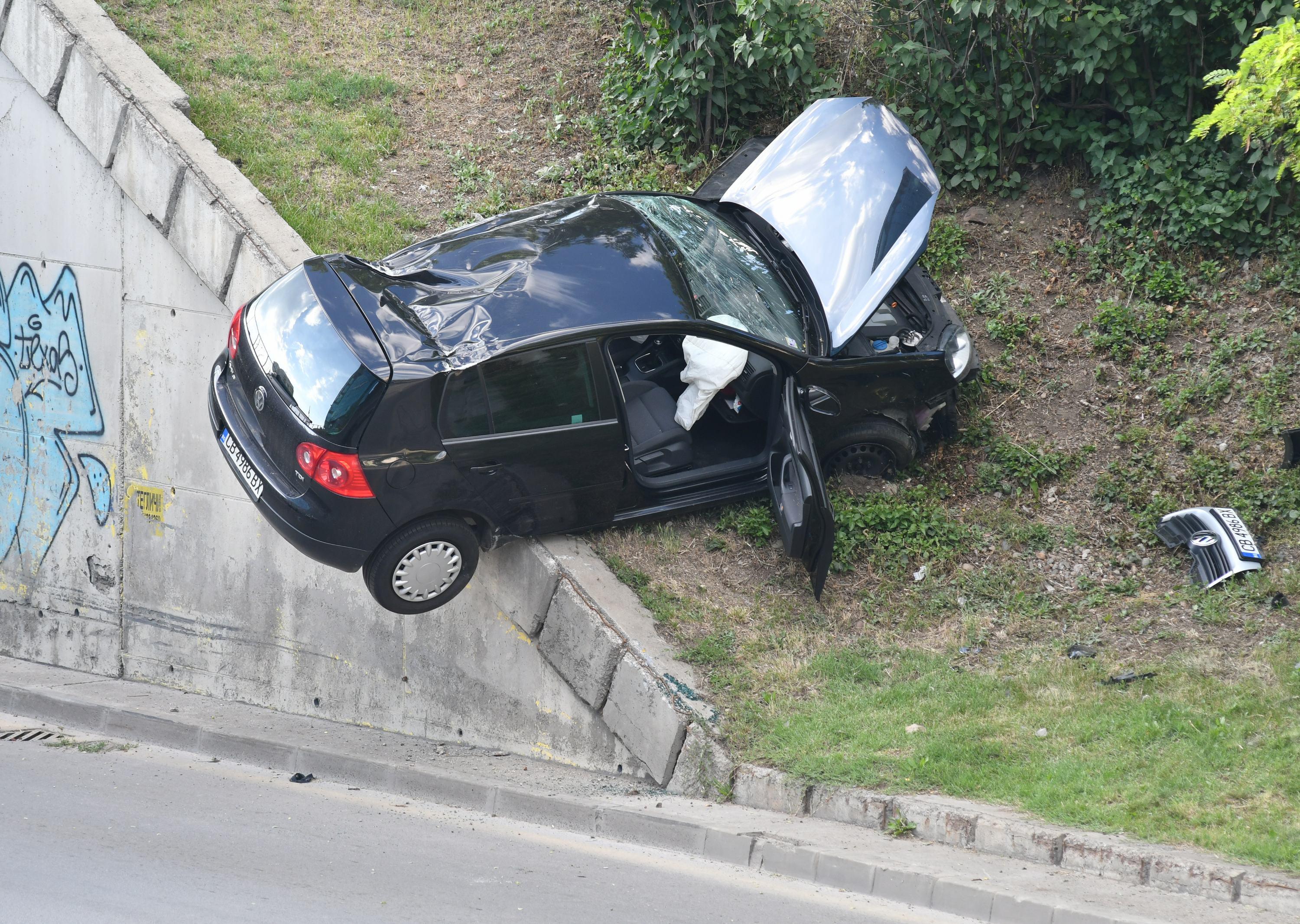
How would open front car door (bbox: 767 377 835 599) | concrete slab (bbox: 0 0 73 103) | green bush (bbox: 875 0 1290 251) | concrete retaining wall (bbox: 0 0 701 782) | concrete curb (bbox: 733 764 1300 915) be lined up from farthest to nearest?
concrete slab (bbox: 0 0 73 103), green bush (bbox: 875 0 1290 251), concrete retaining wall (bbox: 0 0 701 782), open front car door (bbox: 767 377 835 599), concrete curb (bbox: 733 764 1300 915)

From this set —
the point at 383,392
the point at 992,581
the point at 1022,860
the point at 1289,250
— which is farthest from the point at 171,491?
the point at 1289,250

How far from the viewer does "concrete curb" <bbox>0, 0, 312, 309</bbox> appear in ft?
27.4

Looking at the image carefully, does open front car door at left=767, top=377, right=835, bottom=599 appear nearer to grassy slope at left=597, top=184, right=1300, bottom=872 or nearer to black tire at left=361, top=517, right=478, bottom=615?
grassy slope at left=597, top=184, right=1300, bottom=872

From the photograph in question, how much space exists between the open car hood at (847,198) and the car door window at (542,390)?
5.34 feet

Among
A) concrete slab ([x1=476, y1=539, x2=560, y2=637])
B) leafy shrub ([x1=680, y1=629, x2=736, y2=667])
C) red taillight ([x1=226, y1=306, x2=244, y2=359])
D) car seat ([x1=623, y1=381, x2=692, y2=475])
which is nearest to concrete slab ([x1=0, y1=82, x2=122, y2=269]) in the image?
red taillight ([x1=226, y1=306, x2=244, y2=359])

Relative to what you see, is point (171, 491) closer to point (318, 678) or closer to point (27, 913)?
point (318, 678)

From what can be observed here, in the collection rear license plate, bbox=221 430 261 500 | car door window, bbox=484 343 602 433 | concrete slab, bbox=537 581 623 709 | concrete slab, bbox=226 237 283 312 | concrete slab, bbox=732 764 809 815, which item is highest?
concrete slab, bbox=226 237 283 312

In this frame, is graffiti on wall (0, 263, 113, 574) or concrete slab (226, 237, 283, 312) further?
graffiti on wall (0, 263, 113, 574)

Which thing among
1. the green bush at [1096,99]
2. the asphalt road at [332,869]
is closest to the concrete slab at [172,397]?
the asphalt road at [332,869]

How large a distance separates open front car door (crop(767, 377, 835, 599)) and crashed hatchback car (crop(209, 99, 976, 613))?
0.01 meters

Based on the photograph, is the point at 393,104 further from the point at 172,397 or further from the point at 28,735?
the point at 28,735

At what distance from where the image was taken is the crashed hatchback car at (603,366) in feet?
18.6

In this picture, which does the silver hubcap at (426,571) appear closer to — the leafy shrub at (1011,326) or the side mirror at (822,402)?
the side mirror at (822,402)

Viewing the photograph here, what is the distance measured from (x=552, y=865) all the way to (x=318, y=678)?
12.1 feet
